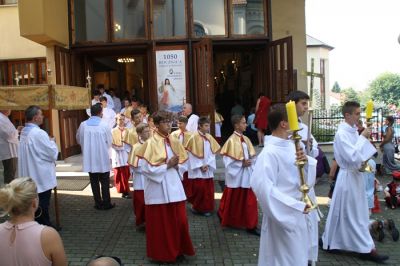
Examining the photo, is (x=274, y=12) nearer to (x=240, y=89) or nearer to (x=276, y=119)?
(x=240, y=89)

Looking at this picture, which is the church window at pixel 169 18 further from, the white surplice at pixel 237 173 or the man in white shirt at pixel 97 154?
the white surplice at pixel 237 173

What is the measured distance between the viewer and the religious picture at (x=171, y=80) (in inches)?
516

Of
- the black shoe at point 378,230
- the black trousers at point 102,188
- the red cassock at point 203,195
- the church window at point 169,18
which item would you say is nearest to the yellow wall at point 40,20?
the church window at point 169,18

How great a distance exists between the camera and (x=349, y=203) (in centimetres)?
569

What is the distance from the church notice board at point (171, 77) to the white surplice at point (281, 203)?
30.6 feet

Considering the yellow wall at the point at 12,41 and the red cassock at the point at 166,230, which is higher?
the yellow wall at the point at 12,41

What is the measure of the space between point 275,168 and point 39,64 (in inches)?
492

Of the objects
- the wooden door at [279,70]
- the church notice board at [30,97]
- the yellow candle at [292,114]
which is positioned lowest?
the yellow candle at [292,114]

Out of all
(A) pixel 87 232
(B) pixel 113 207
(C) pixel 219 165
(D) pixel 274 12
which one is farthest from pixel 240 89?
(A) pixel 87 232

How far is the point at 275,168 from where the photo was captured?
3.82 meters

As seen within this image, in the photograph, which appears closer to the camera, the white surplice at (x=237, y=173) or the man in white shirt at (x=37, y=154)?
the man in white shirt at (x=37, y=154)

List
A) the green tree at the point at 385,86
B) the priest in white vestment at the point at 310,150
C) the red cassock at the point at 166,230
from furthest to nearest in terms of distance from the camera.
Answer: the green tree at the point at 385,86 < the red cassock at the point at 166,230 < the priest in white vestment at the point at 310,150

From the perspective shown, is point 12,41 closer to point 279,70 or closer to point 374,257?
point 279,70

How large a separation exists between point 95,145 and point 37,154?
176 cm
